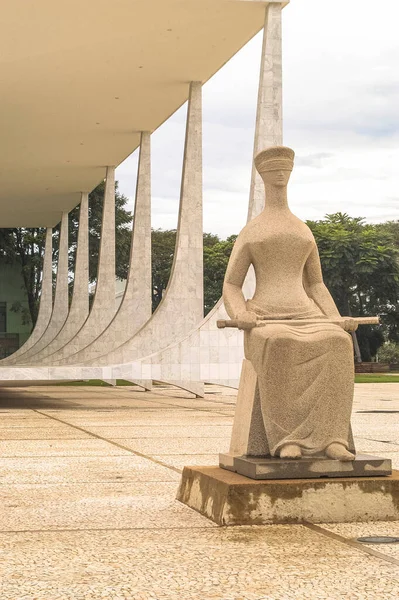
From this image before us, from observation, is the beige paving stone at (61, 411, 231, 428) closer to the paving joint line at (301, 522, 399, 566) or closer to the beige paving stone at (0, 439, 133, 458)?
the beige paving stone at (0, 439, 133, 458)

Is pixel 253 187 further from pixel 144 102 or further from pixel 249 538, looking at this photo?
pixel 249 538

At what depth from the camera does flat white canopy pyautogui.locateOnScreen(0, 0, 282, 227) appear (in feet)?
59.2

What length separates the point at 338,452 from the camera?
631cm

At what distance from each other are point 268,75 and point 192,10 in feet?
7.06

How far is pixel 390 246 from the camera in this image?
49031 millimetres

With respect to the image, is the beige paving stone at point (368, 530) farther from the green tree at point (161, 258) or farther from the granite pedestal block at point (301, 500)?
the green tree at point (161, 258)

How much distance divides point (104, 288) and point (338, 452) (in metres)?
25.9

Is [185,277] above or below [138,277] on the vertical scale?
below

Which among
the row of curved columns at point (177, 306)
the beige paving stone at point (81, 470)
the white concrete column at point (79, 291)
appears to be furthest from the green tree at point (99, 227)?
the beige paving stone at point (81, 470)

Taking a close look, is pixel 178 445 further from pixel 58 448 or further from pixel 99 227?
pixel 99 227

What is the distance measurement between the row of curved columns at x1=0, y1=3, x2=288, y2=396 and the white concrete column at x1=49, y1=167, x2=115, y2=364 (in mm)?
32

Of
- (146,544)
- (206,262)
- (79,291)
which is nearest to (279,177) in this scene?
(146,544)

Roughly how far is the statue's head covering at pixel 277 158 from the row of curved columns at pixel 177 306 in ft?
39.7

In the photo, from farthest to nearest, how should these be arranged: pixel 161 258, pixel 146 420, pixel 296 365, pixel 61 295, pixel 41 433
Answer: pixel 161 258, pixel 61 295, pixel 146 420, pixel 41 433, pixel 296 365
